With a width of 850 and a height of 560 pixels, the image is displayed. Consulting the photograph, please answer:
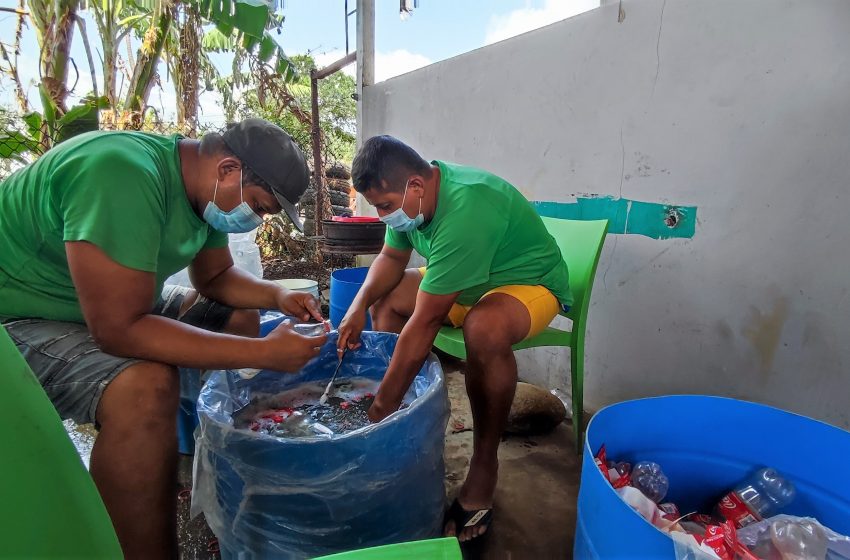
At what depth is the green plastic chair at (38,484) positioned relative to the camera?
42 centimetres

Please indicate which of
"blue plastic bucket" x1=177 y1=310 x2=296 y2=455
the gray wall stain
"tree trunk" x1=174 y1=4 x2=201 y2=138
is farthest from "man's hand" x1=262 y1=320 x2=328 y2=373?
"tree trunk" x1=174 y1=4 x2=201 y2=138

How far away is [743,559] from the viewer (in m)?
0.69

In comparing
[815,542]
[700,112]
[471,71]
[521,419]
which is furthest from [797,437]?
[471,71]

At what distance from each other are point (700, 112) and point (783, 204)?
38cm

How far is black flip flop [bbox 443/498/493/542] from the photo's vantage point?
47.7 inches

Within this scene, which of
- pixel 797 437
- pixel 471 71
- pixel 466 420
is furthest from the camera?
pixel 471 71

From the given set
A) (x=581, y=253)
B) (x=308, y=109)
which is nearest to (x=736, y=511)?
(x=581, y=253)

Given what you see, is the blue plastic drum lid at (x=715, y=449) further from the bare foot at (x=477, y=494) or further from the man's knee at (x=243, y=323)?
the man's knee at (x=243, y=323)

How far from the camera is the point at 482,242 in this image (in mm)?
1218

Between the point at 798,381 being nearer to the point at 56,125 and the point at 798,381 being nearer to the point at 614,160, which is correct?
the point at 614,160

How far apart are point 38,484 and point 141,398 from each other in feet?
1.41

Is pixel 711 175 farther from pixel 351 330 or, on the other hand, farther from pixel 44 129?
pixel 44 129

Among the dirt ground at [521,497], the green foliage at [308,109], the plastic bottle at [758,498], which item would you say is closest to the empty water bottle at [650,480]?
the plastic bottle at [758,498]

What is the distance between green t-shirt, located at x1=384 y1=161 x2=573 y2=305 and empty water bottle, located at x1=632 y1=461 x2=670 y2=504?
57 cm
